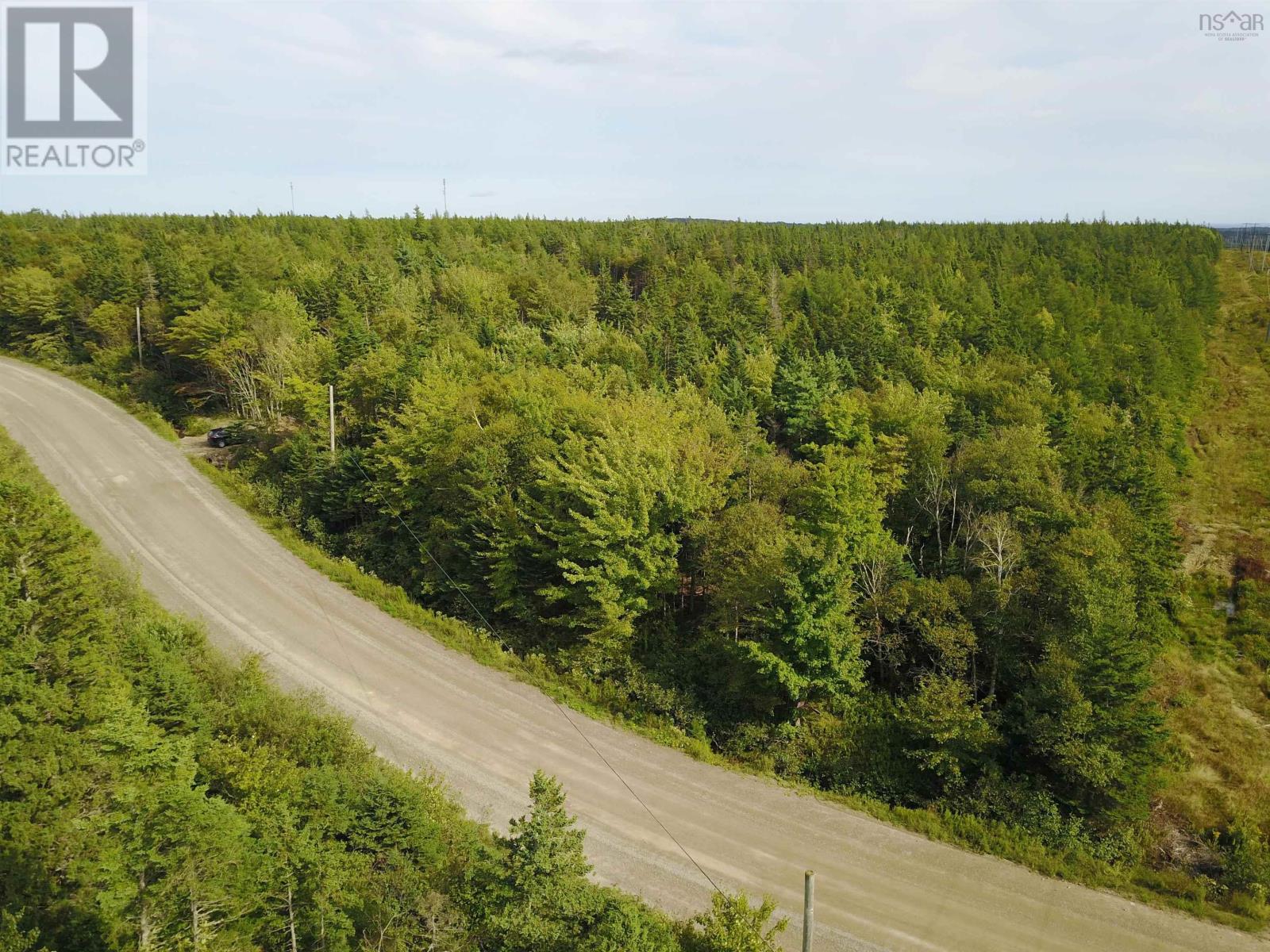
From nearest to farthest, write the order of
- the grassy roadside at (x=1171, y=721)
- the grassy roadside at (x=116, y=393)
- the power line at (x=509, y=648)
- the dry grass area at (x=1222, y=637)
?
the grassy roadside at (x=1171, y=721) → the power line at (x=509, y=648) → the dry grass area at (x=1222, y=637) → the grassy roadside at (x=116, y=393)

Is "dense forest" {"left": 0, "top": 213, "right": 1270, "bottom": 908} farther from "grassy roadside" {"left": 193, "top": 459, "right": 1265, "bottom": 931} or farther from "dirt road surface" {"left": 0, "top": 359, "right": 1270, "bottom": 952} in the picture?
"dirt road surface" {"left": 0, "top": 359, "right": 1270, "bottom": 952}

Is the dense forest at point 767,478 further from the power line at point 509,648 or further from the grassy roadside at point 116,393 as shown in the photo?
the grassy roadside at point 116,393

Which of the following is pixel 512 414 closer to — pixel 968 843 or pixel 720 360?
pixel 720 360

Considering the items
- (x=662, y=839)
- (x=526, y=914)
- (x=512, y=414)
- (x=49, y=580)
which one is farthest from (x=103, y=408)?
(x=526, y=914)

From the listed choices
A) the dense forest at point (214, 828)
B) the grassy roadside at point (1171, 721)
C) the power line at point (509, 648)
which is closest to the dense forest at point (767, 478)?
the power line at point (509, 648)

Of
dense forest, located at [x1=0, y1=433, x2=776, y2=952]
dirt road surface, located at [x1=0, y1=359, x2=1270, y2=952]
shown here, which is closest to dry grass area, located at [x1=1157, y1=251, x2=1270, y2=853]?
dirt road surface, located at [x1=0, y1=359, x2=1270, y2=952]

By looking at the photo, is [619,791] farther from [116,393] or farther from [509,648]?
[116,393]
